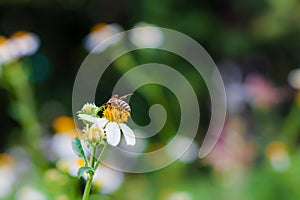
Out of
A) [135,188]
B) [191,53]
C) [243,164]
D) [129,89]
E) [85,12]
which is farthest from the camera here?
→ [85,12]

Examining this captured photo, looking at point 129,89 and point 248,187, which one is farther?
point 248,187

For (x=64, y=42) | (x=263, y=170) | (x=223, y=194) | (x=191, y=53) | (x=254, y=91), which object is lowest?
(x=223, y=194)

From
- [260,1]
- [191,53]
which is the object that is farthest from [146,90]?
[260,1]

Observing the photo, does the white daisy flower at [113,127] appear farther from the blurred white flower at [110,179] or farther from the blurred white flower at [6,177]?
the blurred white flower at [6,177]

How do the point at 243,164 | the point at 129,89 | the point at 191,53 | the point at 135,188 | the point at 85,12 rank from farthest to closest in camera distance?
the point at 85,12, the point at 191,53, the point at 135,188, the point at 243,164, the point at 129,89

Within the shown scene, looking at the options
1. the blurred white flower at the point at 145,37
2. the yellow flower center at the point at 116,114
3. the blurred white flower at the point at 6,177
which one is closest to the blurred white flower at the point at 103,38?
the blurred white flower at the point at 145,37

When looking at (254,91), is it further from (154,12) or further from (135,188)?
(154,12)
